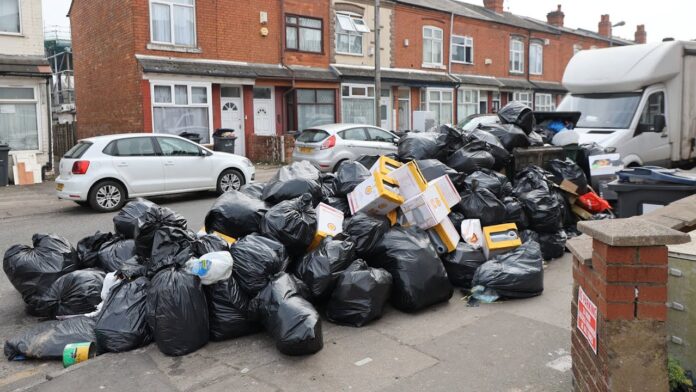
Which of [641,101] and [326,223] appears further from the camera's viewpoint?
[641,101]

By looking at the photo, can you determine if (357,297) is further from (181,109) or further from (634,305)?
(181,109)

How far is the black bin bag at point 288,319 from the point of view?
3893mm

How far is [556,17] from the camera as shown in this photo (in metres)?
34.9

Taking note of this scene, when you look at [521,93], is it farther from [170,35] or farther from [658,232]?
[658,232]

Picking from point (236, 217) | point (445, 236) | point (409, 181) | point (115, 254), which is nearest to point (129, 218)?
point (115, 254)

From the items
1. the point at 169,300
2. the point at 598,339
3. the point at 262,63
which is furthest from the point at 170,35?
the point at 598,339

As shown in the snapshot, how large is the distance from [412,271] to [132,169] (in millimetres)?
7594

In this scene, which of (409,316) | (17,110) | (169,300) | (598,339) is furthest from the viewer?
(17,110)

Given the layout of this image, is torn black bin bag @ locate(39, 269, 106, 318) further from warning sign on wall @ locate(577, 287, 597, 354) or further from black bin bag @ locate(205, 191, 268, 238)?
warning sign on wall @ locate(577, 287, 597, 354)

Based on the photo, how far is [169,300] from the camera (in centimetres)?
413

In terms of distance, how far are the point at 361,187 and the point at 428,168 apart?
3.93 feet

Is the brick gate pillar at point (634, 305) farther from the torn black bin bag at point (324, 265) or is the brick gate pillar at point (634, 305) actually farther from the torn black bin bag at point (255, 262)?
the torn black bin bag at point (255, 262)

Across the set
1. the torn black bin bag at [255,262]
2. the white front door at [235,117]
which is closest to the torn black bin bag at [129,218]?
the torn black bin bag at [255,262]

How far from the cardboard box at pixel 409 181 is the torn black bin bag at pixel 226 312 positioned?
209cm
